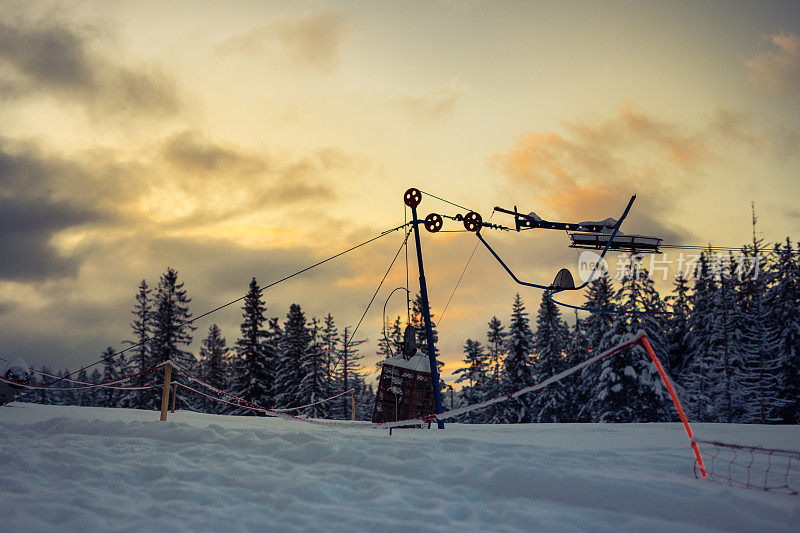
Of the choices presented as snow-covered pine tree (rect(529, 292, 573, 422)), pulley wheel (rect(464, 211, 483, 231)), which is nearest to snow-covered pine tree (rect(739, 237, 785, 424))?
snow-covered pine tree (rect(529, 292, 573, 422))

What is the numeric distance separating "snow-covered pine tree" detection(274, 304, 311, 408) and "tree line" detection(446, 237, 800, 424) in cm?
1549

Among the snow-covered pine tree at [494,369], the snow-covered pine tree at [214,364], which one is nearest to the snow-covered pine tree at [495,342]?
the snow-covered pine tree at [494,369]

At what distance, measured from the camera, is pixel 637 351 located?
40.1 metres

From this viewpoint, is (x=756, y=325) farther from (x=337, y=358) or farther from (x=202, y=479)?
(x=202, y=479)

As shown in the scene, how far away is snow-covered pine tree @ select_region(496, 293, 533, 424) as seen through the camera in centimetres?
4616

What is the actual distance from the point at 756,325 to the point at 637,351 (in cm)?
1095

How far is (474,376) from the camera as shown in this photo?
51344mm

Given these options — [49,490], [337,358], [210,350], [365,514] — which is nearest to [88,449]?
[49,490]

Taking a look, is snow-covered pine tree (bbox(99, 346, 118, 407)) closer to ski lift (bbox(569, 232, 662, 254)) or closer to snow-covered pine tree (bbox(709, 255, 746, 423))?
ski lift (bbox(569, 232, 662, 254))

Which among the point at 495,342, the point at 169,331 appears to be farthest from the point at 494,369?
the point at 169,331

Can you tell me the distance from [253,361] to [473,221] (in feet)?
109

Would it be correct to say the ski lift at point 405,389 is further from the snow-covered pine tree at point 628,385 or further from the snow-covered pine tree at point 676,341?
the snow-covered pine tree at point 676,341

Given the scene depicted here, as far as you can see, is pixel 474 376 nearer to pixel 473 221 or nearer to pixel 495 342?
pixel 495 342

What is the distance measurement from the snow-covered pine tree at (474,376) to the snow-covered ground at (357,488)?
41370 millimetres
